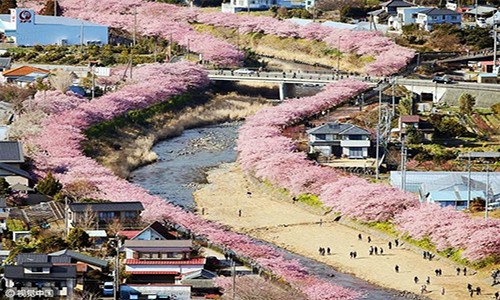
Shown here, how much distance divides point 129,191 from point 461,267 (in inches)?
467

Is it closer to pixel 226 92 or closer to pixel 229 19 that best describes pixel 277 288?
pixel 226 92

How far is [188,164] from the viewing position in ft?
200

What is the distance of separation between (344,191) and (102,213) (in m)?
9.72

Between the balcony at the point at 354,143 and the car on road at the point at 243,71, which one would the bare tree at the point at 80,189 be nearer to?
the balcony at the point at 354,143

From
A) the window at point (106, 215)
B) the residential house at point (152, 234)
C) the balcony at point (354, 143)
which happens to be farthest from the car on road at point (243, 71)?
the residential house at point (152, 234)

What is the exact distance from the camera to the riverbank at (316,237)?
43.9 m

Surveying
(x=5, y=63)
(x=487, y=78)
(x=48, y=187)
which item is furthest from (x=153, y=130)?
(x=48, y=187)

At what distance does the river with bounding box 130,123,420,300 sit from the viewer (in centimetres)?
5447

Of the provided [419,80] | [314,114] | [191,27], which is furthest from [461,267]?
[191,27]

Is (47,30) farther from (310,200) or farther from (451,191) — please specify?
(451,191)

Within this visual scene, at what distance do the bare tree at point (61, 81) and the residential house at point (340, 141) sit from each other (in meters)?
12.2

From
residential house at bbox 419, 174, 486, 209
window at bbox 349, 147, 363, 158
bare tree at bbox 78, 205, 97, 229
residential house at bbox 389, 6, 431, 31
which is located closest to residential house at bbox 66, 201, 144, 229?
bare tree at bbox 78, 205, 97, 229

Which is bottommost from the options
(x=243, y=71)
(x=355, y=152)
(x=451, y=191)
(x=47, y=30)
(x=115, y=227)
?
(x=355, y=152)

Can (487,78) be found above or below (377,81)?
above
